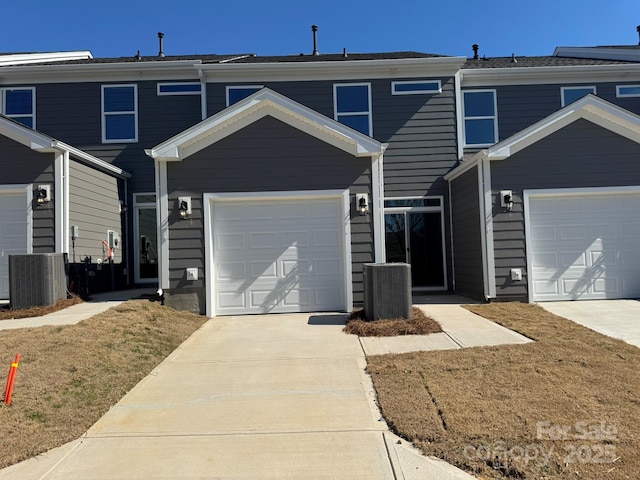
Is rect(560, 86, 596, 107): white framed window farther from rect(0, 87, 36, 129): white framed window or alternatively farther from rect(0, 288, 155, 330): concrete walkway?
rect(0, 87, 36, 129): white framed window

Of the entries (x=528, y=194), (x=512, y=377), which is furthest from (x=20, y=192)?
(x=528, y=194)

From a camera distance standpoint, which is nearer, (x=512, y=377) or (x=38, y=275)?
(x=512, y=377)

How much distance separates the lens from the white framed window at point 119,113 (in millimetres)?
12250

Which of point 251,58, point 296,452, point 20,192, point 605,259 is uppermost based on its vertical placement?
point 251,58

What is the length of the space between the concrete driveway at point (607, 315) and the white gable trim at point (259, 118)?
4.59 meters

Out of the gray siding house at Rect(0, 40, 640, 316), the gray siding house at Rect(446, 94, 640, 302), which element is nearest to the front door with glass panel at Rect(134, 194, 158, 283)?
the gray siding house at Rect(0, 40, 640, 316)

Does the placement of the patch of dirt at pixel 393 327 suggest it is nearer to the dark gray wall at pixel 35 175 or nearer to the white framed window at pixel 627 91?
the dark gray wall at pixel 35 175

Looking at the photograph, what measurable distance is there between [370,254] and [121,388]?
5.19m

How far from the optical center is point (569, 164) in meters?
9.28

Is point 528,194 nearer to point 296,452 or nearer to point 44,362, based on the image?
point 296,452

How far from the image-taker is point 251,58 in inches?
531

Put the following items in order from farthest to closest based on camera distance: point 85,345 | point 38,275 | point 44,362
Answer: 1. point 38,275
2. point 85,345
3. point 44,362

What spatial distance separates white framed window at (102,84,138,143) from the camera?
12.2 metres

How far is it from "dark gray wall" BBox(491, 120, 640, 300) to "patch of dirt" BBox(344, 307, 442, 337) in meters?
3.46
